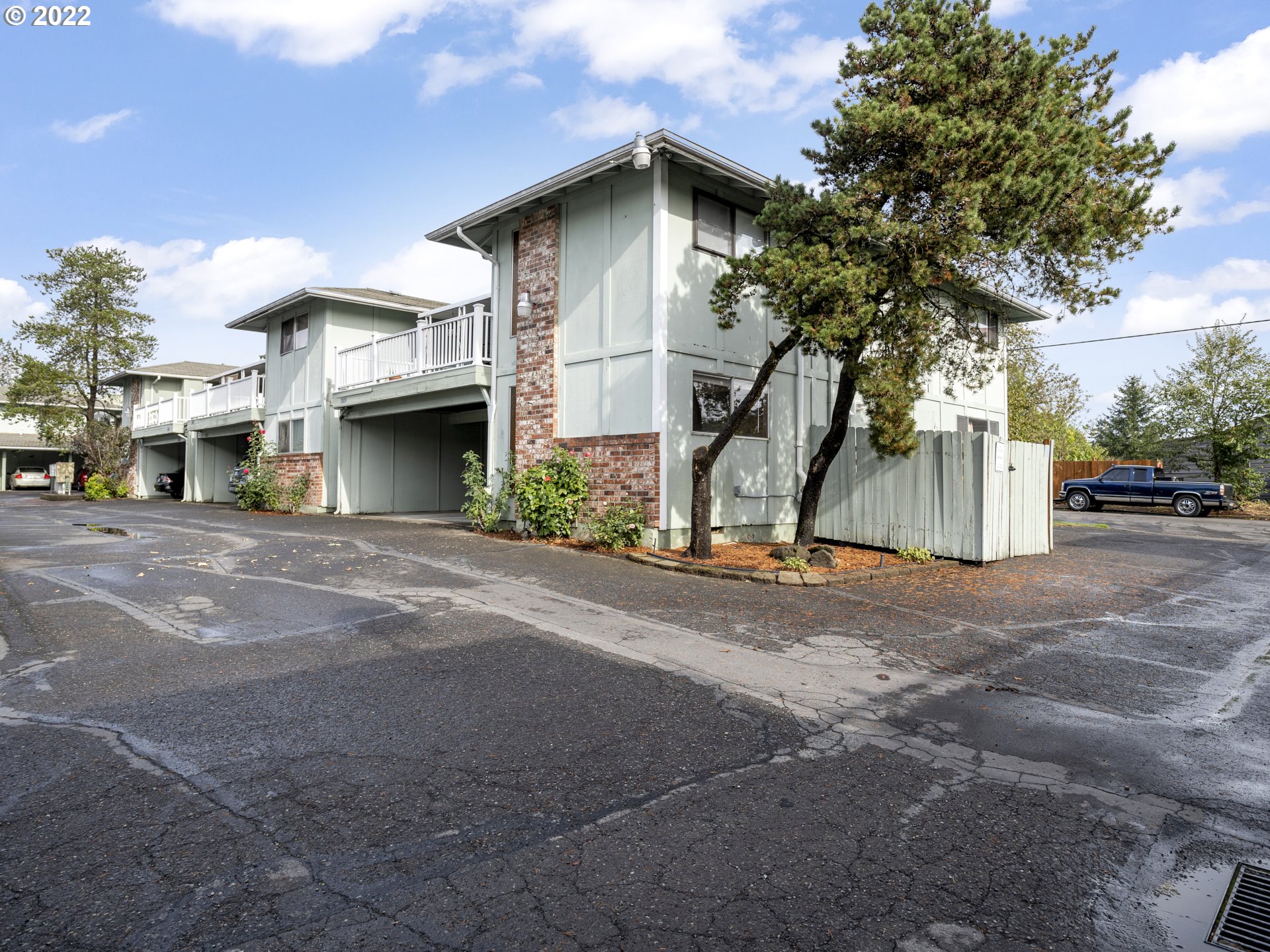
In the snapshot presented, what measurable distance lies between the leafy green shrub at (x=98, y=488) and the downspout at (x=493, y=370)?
22.4 metres

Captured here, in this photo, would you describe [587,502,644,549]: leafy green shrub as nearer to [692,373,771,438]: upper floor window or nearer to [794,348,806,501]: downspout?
[692,373,771,438]: upper floor window

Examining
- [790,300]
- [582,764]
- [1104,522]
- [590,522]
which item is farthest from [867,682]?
[1104,522]

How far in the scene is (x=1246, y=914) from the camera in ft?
8.25

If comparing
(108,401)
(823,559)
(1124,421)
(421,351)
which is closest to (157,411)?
(108,401)

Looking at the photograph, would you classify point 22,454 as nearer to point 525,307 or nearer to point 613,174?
point 525,307

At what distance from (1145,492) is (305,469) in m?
26.4

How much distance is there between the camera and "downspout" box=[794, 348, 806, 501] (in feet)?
44.2

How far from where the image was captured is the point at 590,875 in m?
2.62

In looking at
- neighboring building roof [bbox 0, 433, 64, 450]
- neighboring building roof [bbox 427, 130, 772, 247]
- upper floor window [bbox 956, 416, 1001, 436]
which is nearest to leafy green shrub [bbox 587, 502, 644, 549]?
neighboring building roof [bbox 427, 130, 772, 247]

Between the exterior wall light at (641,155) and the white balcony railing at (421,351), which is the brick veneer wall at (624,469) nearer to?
the white balcony railing at (421,351)

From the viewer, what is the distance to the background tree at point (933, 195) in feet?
28.0

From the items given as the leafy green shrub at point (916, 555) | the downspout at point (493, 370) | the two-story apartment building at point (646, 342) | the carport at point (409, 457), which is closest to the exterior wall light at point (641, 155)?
the two-story apartment building at point (646, 342)

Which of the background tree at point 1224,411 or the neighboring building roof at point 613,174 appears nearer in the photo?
the neighboring building roof at point 613,174

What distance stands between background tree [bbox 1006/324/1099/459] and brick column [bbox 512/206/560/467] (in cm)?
1870
